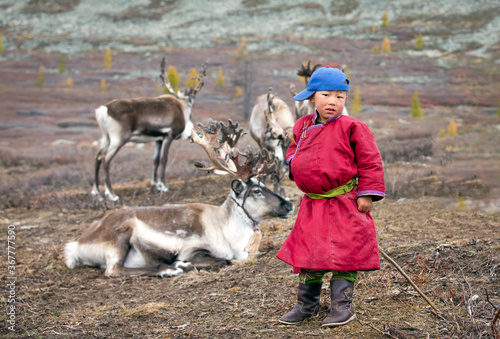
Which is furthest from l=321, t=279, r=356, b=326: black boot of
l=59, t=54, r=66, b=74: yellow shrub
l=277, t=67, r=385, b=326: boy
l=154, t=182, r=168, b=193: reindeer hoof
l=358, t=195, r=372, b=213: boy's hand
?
l=59, t=54, r=66, b=74: yellow shrub

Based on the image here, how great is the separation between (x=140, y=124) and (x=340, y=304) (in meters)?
8.24

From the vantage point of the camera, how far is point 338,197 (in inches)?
136

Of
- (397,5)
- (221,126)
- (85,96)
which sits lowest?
(85,96)

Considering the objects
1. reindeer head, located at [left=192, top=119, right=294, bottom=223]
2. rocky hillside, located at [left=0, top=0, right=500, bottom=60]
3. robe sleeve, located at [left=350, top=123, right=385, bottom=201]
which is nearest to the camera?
robe sleeve, located at [left=350, top=123, right=385, bottom=201]

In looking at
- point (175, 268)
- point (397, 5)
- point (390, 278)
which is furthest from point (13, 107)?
point (397, 5)

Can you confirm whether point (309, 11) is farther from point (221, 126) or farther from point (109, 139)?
point (221, 126)

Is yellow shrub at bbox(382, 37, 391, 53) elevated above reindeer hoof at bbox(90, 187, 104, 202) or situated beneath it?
situated beneath

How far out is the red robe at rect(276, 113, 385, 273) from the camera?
10.9 ft

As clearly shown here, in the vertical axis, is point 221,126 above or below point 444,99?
above

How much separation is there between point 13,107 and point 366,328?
29.3 m

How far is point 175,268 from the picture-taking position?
584cm

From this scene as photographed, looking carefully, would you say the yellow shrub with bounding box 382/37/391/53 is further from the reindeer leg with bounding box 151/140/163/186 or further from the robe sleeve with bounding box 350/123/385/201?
the robe sleeve with bounding box 350/123/385/201

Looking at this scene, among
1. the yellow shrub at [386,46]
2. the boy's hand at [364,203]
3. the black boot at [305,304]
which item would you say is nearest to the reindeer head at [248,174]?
the black boot at [305,304]

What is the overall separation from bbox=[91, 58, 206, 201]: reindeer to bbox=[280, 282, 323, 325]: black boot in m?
7.47
